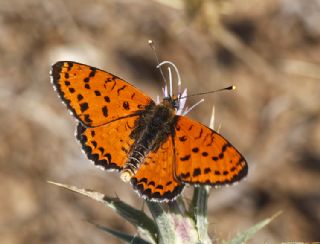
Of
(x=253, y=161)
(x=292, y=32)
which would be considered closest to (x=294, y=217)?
(x=253, y=161)

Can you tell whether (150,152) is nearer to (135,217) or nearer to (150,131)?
(150,131)

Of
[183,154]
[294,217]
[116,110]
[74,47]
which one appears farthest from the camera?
[74,47]

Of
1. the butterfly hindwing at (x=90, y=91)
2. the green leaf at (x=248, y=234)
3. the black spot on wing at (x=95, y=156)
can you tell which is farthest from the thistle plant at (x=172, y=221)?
the butterfly hindwing at (x=90, y=91)

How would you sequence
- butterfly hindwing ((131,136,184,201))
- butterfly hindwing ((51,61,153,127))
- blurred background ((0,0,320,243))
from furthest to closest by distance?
1. blurred background ((0,0,320,243))
2. butterfly hindwing ((51,61,153,127))
3. butterfly hindwing ((131,136,184,201))

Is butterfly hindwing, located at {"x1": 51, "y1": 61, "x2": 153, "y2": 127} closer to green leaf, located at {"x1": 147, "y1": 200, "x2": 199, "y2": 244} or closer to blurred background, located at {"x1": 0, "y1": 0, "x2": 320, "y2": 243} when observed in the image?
green leaf, located at {"x1": 147, "y1": 200, "x2": 199, "y2": 244}

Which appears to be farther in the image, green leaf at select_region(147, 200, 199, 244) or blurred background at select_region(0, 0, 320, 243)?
blurred background at select_region(0, 0, 320, 243)

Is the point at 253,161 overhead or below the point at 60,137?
below

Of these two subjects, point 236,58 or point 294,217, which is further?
point 236,58

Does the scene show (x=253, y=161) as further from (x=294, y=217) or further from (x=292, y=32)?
(x=292, y=32)

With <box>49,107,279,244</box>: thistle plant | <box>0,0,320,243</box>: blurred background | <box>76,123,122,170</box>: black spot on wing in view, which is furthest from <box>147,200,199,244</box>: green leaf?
<box>0,0,320,243</box>: blurred background
